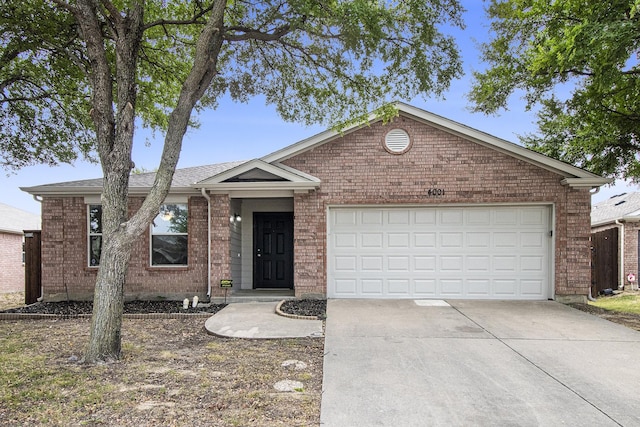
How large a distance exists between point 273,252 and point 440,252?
4.57 metres

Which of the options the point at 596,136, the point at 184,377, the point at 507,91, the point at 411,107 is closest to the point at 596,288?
the point at 596,136

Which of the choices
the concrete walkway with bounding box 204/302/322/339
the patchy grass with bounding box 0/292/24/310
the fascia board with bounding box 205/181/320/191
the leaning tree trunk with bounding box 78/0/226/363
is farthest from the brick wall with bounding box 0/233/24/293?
the leaning tree trunk with bounding box 78/0/226/363

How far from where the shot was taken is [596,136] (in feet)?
38.7

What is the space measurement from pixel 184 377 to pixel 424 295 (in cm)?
663

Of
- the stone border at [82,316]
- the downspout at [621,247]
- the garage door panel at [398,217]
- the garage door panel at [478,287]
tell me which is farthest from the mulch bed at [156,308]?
the downspout at [621,247]

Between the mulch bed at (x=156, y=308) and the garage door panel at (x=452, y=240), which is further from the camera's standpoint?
the garage door panel at (x=452, y=240)

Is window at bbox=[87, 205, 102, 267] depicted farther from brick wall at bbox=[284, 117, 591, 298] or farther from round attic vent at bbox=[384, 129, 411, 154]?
round attic vent at bbox=[384, 129, 411, 154]

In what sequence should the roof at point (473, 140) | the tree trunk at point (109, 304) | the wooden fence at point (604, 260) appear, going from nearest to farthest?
the tree trunk at point (109, 304)
the roof at point (473, 140)
the wooden fence at point (604, 260)

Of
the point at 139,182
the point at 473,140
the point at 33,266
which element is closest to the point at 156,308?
the point at 139,182

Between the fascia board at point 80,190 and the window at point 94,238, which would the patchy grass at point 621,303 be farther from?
the window at point 94,238

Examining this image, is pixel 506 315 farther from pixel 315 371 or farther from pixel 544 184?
pixel 315 371

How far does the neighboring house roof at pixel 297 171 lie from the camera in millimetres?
9789

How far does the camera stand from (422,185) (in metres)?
10.2

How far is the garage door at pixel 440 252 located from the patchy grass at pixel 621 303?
209cm
